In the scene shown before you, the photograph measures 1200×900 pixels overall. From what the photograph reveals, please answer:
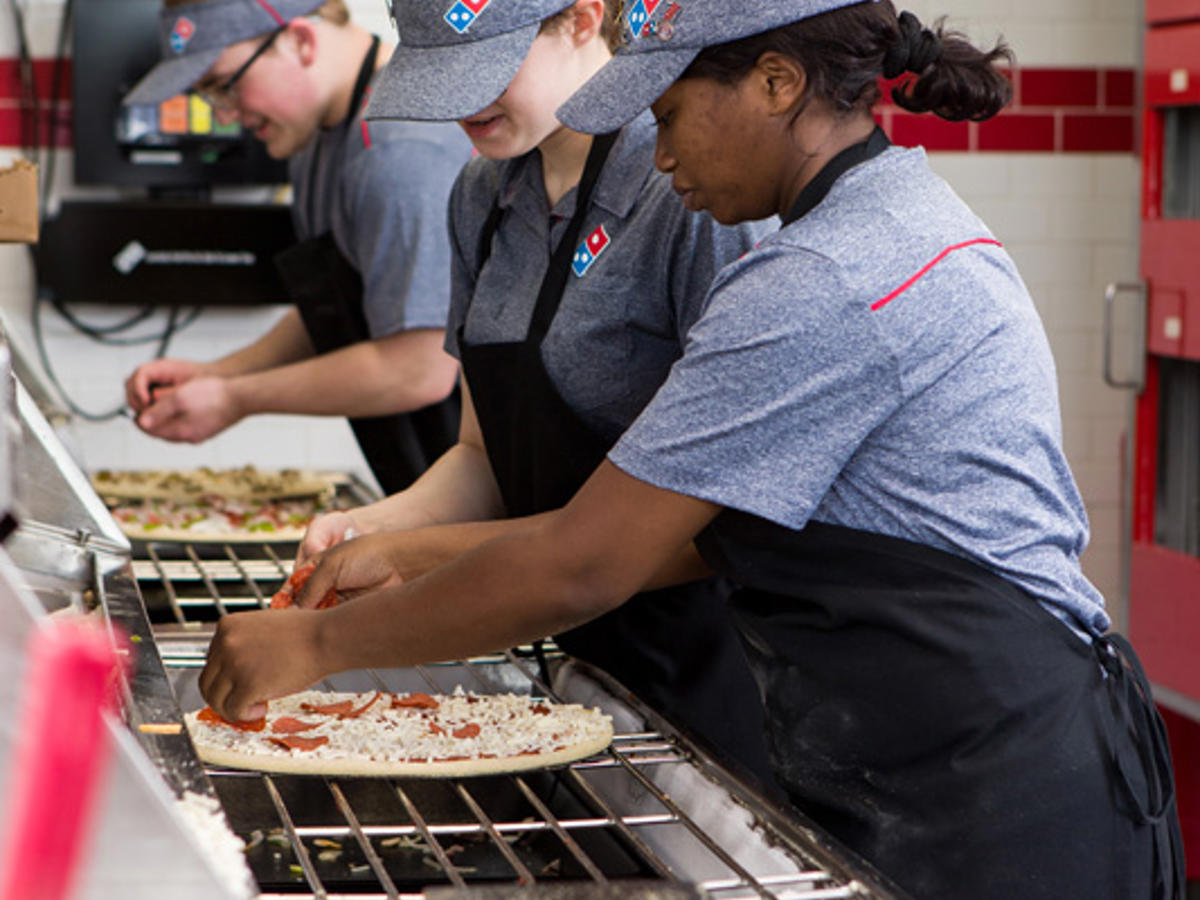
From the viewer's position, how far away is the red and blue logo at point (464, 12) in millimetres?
1882

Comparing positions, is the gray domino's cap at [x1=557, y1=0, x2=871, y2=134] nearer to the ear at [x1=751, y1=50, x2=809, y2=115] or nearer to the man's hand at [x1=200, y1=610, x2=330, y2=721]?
the ear at [x1=751, y1=50, x2=809, y2=115]

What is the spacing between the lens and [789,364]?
4.44 feet

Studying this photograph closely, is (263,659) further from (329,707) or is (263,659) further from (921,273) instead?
(921,273)

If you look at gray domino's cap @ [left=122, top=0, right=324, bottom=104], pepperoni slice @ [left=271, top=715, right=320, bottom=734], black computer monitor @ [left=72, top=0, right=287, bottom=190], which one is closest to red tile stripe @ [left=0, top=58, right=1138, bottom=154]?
black computer monitor @ [left=72, top=0, right=287, bottom=190]

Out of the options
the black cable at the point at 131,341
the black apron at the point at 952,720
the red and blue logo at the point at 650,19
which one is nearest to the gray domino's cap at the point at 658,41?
the red and blue logo at the point at 650,19

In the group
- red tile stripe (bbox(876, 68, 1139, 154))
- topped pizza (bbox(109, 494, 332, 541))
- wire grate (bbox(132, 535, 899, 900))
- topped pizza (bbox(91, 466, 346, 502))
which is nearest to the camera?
wire grate (bbox(132, 535, 899, 900))

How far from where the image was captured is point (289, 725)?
1735 millimetres

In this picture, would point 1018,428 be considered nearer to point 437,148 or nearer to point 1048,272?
point 437,148

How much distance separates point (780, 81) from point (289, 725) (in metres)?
0.87

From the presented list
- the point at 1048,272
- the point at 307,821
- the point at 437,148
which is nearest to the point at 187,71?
the point at 437,148

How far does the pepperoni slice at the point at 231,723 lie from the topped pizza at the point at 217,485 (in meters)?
1.61

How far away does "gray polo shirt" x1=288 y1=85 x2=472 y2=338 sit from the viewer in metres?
2.91

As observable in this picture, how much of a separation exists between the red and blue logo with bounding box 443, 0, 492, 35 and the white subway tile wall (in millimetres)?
2828

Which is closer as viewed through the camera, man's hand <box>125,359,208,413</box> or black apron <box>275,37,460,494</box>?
black apron <box>275,37,460,494</box>
